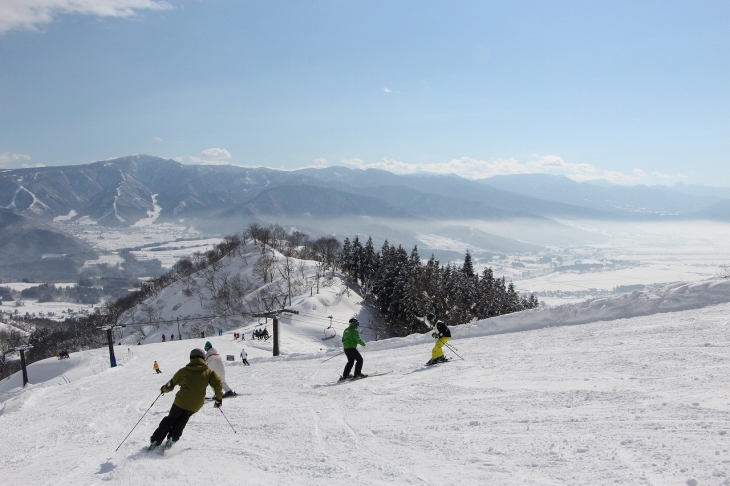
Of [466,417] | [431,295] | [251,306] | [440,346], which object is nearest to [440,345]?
[440,346]

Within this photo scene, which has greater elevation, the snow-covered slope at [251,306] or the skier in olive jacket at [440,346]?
the skier in olive jacket at [440,346]

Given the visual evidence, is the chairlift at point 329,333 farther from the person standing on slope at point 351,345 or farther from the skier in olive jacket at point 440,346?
the person standing on slope at point 351,345

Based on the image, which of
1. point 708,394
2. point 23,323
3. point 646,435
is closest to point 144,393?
point 646,435

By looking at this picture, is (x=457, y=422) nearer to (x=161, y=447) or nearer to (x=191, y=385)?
(x=191, y=385)

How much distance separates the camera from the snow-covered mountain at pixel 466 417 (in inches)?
188

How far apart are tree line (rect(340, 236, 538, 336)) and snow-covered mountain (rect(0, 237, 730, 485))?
28.3 meters

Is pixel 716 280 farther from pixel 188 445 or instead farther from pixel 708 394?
pixel 188 445

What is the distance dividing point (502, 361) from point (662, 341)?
11.9ft

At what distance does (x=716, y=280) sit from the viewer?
13594mm

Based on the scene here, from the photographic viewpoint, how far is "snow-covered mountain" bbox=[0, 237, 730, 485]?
4777 millimetres

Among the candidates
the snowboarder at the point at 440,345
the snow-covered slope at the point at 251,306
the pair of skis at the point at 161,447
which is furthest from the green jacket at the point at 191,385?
the snow-covered slope at the point at 251,306

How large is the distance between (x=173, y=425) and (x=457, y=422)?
4.17m

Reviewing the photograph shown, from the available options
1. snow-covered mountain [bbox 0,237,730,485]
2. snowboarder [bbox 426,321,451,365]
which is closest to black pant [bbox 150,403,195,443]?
snow-covered mountain [bbox 0,237,730,485]

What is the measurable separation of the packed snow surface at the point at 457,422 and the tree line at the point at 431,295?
2948 cm
